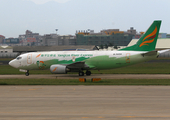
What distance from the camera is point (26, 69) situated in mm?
36594

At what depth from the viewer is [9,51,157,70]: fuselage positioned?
33.8 meters

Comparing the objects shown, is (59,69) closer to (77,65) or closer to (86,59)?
(77,65)

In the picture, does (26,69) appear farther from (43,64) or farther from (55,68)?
(55,68)

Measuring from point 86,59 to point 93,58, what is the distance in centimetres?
101

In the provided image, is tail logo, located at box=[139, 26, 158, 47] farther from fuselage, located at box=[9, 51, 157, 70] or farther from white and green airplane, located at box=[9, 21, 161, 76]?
fuselage, located at box=[9, 51, 157, 70]
